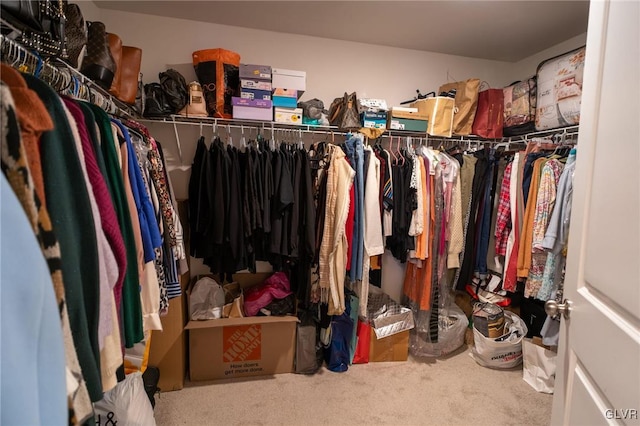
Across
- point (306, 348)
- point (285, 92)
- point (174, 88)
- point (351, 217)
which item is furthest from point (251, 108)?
point (306, 348)

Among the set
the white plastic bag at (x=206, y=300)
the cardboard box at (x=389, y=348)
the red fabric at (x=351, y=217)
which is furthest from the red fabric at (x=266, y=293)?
the cardboard box at (x=389, y=348)

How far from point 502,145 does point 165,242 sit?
2.57 m

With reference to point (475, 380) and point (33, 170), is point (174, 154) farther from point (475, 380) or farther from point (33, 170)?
point (475, 380)

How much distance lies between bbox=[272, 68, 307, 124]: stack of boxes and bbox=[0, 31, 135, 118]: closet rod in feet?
3.08

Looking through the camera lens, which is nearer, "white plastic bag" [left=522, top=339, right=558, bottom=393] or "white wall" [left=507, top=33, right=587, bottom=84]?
"white plastic bag" [left=522, top=339, right=558, bottom=393]

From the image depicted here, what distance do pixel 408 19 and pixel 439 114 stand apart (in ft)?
2.31

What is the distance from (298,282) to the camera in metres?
2.19

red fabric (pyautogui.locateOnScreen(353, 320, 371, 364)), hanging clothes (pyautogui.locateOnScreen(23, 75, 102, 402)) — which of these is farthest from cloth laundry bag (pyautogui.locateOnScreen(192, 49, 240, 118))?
red fabric (pyautogui.locateOnScreen(353, 320, 371, 364))

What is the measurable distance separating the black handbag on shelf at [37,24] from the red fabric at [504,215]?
2.51 metres

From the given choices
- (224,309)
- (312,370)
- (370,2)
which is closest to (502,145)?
(370,2)

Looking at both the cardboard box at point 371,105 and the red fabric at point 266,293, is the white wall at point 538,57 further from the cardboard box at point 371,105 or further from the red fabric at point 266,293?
the red fabric at point 266,293

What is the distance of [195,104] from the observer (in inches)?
79.1

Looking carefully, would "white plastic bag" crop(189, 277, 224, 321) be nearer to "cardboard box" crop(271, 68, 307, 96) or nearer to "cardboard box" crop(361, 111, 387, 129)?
"cardboard box" crop(271, 68, 307, 96)

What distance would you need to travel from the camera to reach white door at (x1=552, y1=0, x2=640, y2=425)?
0.65 metres
